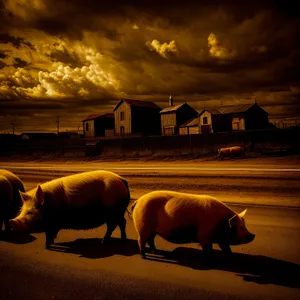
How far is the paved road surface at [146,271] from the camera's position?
11.5ft

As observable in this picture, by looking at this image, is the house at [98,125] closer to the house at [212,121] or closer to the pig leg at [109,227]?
the house at [212,121]

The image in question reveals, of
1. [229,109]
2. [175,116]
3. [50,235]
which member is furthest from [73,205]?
[175,116]

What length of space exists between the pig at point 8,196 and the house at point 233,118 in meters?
38.7

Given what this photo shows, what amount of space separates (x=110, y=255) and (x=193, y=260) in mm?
1466

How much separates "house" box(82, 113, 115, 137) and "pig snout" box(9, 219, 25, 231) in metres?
48.5

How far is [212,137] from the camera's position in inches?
886

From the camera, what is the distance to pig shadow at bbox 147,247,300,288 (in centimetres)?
371

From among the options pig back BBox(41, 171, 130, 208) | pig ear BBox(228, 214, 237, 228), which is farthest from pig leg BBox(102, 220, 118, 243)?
pig ear BBox(228, 214, 237, 228)

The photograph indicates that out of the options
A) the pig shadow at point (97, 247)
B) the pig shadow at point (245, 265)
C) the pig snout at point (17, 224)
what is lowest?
the pig shadow at point (97, 247)

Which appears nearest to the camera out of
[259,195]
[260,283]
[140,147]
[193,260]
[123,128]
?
[260,283]

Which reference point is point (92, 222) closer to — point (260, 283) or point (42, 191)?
point (42, 191)

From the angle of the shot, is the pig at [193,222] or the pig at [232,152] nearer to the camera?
the pig at [193,222]

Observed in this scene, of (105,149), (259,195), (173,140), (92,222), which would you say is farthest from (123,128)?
(92,222)

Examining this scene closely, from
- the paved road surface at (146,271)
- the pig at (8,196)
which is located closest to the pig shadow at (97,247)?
the paved road surface at (146,271)
